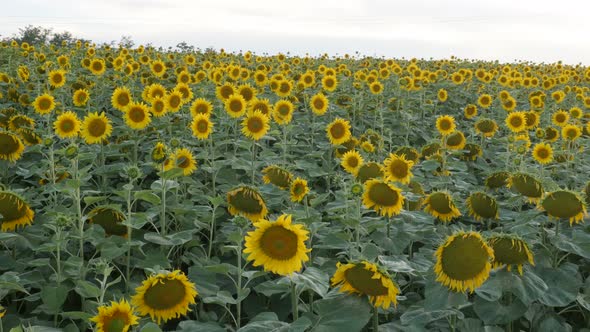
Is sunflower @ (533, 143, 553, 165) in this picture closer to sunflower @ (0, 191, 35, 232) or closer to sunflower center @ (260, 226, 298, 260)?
sunflower center @ (260, 226, 298, 260)

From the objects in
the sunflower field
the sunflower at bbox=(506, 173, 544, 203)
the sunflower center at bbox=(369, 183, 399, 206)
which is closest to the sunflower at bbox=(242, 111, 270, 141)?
the sunflower field

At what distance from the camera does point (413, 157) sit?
5.43 metres

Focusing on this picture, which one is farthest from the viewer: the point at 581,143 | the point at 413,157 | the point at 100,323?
the point at 581,143

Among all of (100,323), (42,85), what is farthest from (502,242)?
(42,85)

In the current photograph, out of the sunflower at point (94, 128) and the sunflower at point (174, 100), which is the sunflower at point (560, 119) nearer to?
the sunflower at point (174, 100)

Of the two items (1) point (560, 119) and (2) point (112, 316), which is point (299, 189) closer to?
(2) point (112, 316)

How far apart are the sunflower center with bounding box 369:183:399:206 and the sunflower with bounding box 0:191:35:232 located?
2.24 m

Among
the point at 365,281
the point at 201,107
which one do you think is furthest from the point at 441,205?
the point at 201,107

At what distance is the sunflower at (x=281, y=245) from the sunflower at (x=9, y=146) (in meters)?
3.19

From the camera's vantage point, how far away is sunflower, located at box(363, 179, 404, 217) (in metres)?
3.47

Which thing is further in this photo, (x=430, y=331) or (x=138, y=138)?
(x=138, y=138)

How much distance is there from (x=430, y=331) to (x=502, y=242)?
68cm

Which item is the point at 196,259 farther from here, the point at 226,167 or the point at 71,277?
the point at 226,167

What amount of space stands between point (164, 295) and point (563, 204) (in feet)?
7.55
